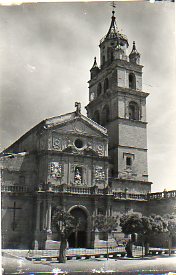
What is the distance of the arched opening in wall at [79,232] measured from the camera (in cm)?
1914

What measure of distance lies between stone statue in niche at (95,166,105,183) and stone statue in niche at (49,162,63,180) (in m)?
2.41

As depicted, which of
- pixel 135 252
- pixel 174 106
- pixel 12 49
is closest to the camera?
pixel 12 49

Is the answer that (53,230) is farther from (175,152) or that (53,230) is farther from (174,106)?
(174,106)

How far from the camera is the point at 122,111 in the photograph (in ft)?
80.3

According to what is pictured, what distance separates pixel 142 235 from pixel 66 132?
825cm

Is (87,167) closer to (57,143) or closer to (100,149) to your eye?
(100,149)

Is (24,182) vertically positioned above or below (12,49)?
below

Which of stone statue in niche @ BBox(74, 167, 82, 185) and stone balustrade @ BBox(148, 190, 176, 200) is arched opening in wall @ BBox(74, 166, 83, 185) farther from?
stone balustrade @ BBox(148, 190, 176, 200)

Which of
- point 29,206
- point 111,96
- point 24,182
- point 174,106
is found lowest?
point 29,206

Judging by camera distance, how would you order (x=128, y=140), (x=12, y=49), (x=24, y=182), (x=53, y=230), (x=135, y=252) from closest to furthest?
(x=12, y=49) → (x=135, y=252) → (x=53, y=230) → (x=24, y=182) → (x=128, y=140)

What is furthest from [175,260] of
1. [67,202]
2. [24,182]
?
[24,182]

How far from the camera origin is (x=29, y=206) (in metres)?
19.2

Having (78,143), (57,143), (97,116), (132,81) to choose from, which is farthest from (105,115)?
(57,143)

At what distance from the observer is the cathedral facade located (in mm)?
18766
